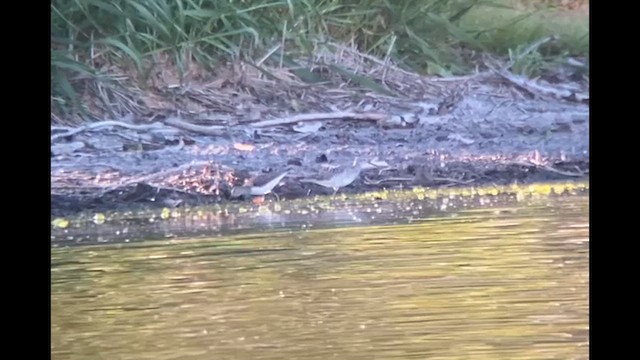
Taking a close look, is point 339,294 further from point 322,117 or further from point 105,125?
point 105,125

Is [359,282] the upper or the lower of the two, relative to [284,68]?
lower

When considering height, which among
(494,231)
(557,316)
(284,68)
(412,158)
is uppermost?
(284,68)

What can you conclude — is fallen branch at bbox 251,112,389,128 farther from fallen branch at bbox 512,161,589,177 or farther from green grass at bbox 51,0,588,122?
fallen branch at bbox 512,161,589,177

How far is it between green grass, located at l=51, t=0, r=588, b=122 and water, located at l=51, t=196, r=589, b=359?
226mm

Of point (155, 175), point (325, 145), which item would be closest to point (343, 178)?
point (325, 145)

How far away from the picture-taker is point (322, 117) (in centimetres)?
112

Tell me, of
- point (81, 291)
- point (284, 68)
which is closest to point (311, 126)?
point (284, 68)

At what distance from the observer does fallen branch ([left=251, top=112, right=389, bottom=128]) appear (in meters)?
1.12

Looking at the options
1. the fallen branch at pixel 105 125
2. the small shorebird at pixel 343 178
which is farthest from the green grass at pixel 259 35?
the small shorebird at pixel 343 178

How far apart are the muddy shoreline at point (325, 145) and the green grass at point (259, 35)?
0.05 meters

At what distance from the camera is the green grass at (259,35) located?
1.10 meters

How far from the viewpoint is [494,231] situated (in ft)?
3.69
